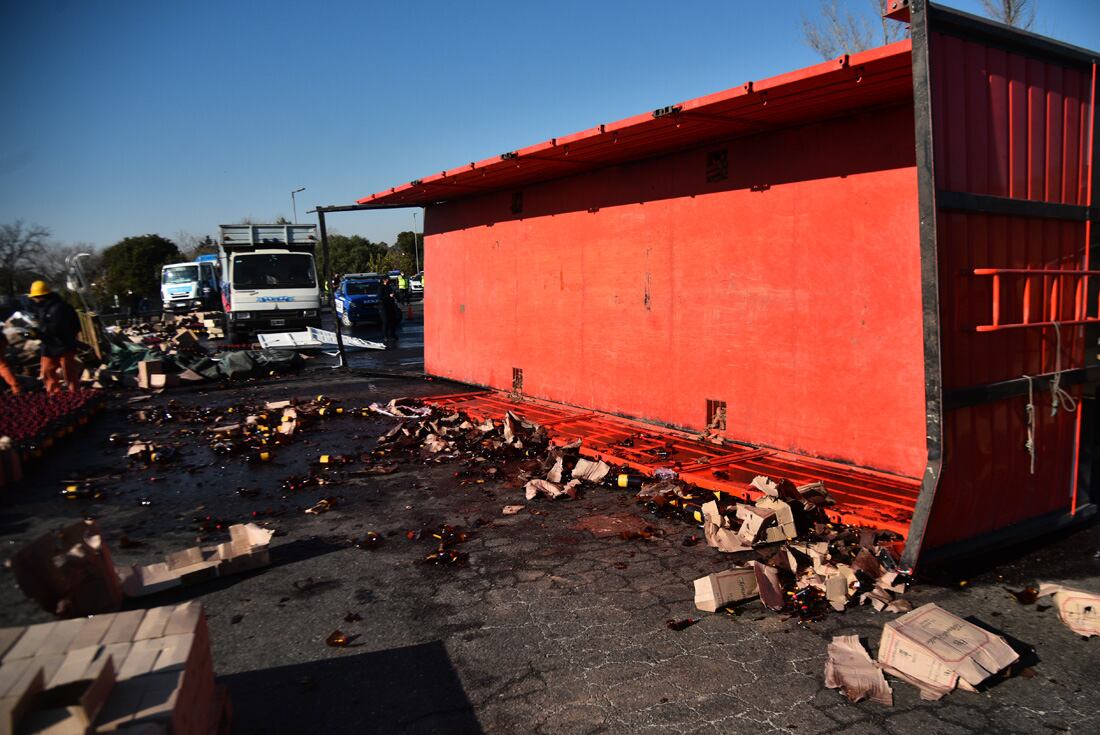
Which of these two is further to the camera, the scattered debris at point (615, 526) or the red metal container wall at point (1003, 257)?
the scattered debris at point (615, 526)

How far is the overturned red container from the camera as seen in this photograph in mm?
4336

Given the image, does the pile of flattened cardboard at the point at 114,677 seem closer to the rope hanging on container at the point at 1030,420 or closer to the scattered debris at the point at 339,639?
the scattered debris at the point at 339,639

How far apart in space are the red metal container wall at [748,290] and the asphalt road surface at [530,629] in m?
1.97

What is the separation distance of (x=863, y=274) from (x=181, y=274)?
36.6 meters

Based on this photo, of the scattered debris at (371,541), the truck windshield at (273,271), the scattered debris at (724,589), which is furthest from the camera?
the truck windshield at (273,271)

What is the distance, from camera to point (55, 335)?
1184 centimetres

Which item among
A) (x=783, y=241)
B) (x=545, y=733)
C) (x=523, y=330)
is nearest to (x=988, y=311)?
(x=783, y=241)

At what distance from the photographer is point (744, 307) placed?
738 centimetres

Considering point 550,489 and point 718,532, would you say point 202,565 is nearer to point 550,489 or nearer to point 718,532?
A: point 550,489

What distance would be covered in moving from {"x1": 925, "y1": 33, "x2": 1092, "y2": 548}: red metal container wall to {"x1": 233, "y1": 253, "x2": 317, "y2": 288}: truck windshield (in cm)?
1876

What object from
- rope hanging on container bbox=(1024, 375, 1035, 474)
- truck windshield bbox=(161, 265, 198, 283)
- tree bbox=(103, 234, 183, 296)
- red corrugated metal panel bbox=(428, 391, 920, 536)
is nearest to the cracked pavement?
red corrugated metal panel bbox=(428, 391, 920, 536)

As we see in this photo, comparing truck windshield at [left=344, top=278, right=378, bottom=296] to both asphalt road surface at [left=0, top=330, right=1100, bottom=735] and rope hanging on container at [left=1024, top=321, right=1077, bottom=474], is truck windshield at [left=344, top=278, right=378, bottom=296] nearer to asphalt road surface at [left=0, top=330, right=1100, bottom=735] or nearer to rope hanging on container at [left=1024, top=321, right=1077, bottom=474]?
asphalt road surface at [left=0, top=330, right=1100, bottom=735]

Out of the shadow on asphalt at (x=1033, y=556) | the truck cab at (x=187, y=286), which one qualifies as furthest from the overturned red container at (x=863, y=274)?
the truck cab at (x=187, y=286)

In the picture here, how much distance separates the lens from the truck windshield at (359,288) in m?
29.2
